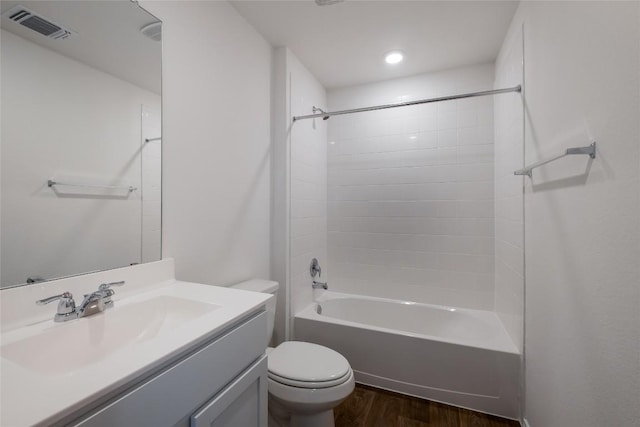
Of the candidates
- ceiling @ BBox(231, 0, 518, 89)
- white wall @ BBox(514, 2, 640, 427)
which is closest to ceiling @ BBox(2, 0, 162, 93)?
ceiling @ BBox(231, 0, 518, 89)

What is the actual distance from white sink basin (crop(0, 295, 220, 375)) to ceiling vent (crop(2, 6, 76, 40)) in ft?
3.06

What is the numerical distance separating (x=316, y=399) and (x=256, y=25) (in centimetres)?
225

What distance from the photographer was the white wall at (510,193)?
160 cm

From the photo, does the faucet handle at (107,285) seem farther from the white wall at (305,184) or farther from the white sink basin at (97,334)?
the white wall at (305,184)

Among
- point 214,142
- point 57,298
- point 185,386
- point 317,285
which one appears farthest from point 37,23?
point 317,285

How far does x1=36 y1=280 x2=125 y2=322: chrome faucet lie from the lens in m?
0.82

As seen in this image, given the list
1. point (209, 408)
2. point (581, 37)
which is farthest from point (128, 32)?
point (581, 37)

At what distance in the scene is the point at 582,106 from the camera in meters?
0.92

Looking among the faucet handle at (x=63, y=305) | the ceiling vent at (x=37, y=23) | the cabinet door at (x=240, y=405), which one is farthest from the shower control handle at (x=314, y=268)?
the ceiling vent at (x=37, y=23)

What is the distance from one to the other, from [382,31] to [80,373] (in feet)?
Answer: 7.33

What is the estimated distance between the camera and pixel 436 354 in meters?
1.71

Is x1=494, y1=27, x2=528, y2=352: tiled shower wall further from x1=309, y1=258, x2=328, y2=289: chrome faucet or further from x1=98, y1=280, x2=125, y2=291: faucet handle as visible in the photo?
x1=98, y1=280, x2=125, y2=291: faucet handle

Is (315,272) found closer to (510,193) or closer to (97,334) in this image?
(510,193)

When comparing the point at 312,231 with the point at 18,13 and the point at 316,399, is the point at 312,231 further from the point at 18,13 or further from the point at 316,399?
the point at 18,13
